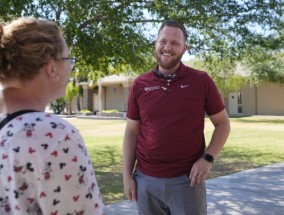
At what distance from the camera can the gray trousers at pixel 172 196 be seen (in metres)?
2.96

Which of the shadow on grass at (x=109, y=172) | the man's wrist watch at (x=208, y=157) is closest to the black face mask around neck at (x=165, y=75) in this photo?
A: the man's wrist watch at (x=208, y=157)

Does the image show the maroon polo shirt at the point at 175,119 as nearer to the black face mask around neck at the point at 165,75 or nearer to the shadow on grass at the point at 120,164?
the black face mask around neck at the point at 165,75

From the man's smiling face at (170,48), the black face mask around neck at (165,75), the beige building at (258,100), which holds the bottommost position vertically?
the beige building at (258,100)

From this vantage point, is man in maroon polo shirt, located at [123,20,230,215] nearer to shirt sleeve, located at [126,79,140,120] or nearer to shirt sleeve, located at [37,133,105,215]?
shirt sleeve, located at [126,79,140,120]

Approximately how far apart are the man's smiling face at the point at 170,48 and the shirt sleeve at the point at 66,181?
5.66 ft

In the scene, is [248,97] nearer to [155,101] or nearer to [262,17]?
[262,17]

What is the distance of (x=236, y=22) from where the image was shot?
8.06 m

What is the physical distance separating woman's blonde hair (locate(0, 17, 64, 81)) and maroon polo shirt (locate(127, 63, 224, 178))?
153 centimetres

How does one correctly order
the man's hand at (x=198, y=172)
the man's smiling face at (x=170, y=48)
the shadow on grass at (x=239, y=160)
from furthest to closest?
the shadow on grass at (x=239, y=160)
the man's smiling face at (x=170, y=48)
the man's hand at (x=198, y=172)

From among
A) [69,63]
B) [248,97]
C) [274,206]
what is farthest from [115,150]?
[248,97]

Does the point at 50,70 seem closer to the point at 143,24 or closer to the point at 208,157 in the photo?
the point at 208,157

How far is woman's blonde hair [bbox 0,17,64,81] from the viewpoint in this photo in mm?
1493

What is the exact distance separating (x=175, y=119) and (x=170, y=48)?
1.67ft

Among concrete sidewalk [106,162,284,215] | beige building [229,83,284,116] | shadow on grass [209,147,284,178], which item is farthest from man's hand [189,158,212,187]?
beige building [229,83,284,116]
